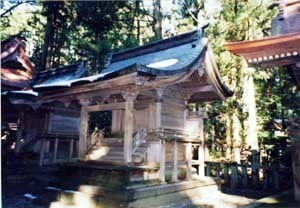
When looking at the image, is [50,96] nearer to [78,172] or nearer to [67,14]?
[78,172]

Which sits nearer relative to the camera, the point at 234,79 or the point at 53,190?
the point at 53,190

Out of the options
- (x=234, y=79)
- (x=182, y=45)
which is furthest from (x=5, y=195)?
(x=234, y=79)

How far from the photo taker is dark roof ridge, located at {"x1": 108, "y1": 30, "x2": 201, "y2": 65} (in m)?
10.1

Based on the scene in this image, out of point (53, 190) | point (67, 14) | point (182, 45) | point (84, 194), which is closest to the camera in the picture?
point (84, 194)

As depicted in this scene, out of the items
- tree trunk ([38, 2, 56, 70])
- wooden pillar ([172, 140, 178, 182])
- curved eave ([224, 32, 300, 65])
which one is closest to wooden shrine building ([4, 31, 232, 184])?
wooden pillar ([172, 140, 178, 182])

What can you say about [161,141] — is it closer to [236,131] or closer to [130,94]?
[130,94]

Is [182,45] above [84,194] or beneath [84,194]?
above

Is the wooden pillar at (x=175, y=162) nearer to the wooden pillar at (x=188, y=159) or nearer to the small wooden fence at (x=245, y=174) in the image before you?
the wooden pillar at (x=188, y=159)

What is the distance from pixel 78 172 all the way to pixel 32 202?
1602 mm

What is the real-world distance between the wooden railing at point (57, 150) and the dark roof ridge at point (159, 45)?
4268mm

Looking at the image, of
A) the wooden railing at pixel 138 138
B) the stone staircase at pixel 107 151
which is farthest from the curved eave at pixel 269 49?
the stone staircase at pixel 107 151

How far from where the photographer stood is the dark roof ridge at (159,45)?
1006 cm

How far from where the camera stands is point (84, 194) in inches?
301

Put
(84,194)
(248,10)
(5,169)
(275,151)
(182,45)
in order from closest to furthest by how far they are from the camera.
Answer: (84,194), (182,45), (5,169), (248,10), (275,151)
